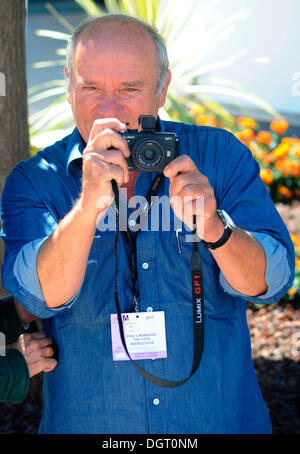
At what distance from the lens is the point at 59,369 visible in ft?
6.51

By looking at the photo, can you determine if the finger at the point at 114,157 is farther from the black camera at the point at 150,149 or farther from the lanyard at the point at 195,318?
the lanyard at the point at 195,318

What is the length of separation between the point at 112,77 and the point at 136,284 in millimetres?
672

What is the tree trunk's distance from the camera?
2.72 meters

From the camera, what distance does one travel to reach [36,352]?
77.2 inches

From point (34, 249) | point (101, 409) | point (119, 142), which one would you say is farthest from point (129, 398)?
point (119, 142)

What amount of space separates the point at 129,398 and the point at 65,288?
0.42 m

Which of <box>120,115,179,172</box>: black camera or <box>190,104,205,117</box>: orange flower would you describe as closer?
<box>120,115,179,172</box>: black camera

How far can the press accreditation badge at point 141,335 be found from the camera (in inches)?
75.2

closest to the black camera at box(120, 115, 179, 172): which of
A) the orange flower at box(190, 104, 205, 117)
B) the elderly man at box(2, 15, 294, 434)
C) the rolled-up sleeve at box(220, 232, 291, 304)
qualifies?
the elderly man at box(2, 15, 294, 434)

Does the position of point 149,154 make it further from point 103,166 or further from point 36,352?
point 36,352

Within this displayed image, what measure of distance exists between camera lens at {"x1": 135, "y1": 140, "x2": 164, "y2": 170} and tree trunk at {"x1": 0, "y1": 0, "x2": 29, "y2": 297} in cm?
125

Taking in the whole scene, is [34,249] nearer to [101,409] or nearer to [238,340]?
[101,409]
